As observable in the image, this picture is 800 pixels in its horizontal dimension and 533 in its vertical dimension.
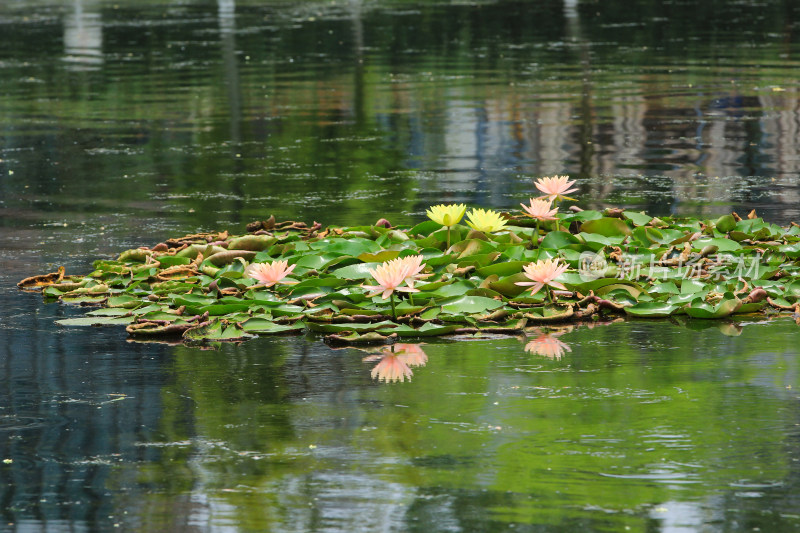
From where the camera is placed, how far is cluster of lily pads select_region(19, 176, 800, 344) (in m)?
6.57

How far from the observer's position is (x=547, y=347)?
6137mm

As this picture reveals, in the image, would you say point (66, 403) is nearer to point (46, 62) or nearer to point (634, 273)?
point (634, 273)

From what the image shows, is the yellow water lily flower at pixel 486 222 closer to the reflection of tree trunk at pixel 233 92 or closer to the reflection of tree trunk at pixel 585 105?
the reflection of tree trunk at pixel 233 92

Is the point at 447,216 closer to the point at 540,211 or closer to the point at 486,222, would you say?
the point at 486,222

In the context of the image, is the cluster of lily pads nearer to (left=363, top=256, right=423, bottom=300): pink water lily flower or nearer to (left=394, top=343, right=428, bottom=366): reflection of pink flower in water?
(left=363, top=256, right=423, bottom=300): pink water lily flower

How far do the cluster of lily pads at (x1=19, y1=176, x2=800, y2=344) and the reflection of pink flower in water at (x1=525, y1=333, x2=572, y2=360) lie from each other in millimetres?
192

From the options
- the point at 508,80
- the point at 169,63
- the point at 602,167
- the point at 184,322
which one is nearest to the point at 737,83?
the point at 508,80

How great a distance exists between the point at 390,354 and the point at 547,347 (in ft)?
2.33

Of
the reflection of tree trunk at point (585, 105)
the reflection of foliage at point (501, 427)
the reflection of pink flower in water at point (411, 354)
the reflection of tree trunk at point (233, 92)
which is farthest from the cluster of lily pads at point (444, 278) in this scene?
the reflection of tree trunk at point (585, 105)

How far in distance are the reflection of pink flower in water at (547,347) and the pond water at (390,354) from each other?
0.02m

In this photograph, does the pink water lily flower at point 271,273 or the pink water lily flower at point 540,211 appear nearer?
the pink water lily flower at point 271,273

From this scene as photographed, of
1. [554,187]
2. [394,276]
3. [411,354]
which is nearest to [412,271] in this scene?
[394,276]

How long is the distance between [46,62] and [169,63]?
2.38 metres

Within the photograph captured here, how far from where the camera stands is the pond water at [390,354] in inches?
170
